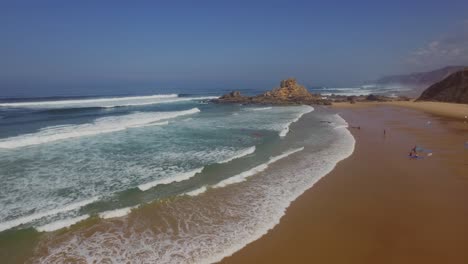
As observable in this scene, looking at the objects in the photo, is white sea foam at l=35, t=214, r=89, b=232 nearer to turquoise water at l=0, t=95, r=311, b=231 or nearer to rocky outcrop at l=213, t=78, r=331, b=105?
turquoise water at l=0, t=95, r=311, b=231

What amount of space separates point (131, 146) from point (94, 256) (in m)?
10.6

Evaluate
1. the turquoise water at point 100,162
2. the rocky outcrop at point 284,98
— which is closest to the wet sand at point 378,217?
the turquoise water at point 100,162

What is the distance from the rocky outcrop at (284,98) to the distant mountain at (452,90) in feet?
49.7

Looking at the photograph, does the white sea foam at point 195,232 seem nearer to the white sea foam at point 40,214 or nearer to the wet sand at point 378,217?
the wet sand at point 378,217

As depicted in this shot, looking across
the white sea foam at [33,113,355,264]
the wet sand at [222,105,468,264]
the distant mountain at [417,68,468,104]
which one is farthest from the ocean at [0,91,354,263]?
the distant mountain at [417,68,468,104]

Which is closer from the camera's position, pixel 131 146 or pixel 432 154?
pixel 432 154

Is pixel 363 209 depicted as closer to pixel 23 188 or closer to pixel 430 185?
pixel 430 185

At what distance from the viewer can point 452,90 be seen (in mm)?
41406

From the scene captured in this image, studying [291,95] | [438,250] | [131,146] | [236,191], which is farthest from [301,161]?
[291,95]

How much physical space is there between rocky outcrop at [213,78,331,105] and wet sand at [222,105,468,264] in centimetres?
3423

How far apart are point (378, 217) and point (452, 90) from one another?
143 feet

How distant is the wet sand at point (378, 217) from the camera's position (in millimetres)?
6316

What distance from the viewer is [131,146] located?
54.0ft

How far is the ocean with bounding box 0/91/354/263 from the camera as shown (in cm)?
679
